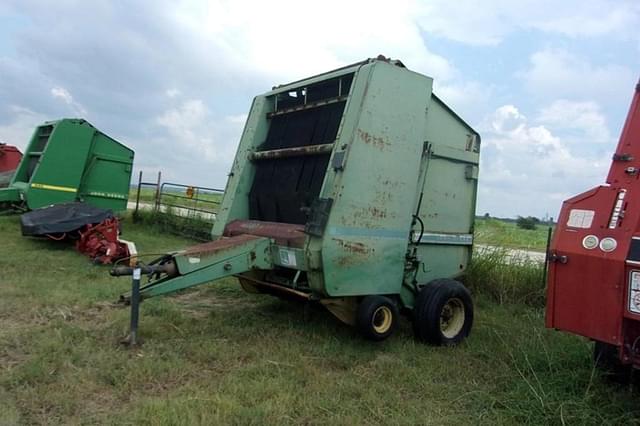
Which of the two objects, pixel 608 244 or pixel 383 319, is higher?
pixel 608 244

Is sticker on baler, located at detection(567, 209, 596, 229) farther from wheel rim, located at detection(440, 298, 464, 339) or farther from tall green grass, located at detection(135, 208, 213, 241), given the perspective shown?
tall green grass, located at detection(135, 208, 213, 241)

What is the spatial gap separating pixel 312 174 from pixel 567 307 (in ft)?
8.29

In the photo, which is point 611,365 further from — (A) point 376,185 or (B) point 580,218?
(A) point 376,185

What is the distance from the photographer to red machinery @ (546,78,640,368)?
2867 mm

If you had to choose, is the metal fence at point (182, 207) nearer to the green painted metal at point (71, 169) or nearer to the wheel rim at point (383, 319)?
the green painted metal at point (71, 169)

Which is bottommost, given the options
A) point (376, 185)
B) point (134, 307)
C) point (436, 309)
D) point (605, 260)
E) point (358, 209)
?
point (134, 307)

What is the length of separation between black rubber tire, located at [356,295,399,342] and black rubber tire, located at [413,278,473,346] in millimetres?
294

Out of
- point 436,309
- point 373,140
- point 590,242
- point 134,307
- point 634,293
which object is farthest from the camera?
point 436,309

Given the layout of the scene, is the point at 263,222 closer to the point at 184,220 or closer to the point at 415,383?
the point at 415,383

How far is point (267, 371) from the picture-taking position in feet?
12.1

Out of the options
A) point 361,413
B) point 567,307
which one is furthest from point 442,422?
point 567,307

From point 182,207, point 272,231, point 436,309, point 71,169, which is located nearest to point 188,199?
point 182,207

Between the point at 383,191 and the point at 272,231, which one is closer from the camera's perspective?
the point at 383,191

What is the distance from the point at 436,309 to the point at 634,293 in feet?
6.30
